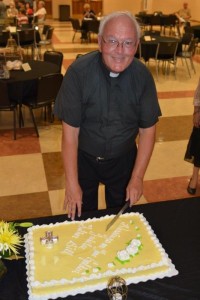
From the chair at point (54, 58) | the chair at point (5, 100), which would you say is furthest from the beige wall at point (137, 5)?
the chair at point (5, 100)

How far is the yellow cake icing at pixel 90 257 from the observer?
3.97 ft

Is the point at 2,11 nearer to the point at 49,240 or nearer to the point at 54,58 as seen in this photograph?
the point at 54,58

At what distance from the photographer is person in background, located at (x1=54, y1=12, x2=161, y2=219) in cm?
141

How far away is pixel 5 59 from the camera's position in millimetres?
4977

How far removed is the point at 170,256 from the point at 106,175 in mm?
702

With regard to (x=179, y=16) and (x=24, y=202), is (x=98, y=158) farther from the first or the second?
(x=179, y=16)

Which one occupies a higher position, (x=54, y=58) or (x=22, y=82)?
(x=54, y=58)

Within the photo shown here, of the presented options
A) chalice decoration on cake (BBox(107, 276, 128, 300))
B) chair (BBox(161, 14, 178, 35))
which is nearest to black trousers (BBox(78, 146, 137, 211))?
chalice decoration on cake (BBox(107, 276, 128, 300))

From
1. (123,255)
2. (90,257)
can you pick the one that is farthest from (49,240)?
(123,255)

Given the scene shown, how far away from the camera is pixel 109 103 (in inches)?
63.6

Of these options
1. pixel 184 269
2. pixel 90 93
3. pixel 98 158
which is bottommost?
pixel 184 269

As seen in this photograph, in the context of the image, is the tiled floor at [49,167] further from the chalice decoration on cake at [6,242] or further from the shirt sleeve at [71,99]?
the chalice decoration on cake at [6,242]

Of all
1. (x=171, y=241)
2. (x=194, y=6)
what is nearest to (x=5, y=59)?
(x=171, y=241)

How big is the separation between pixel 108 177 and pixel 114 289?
881 mm
